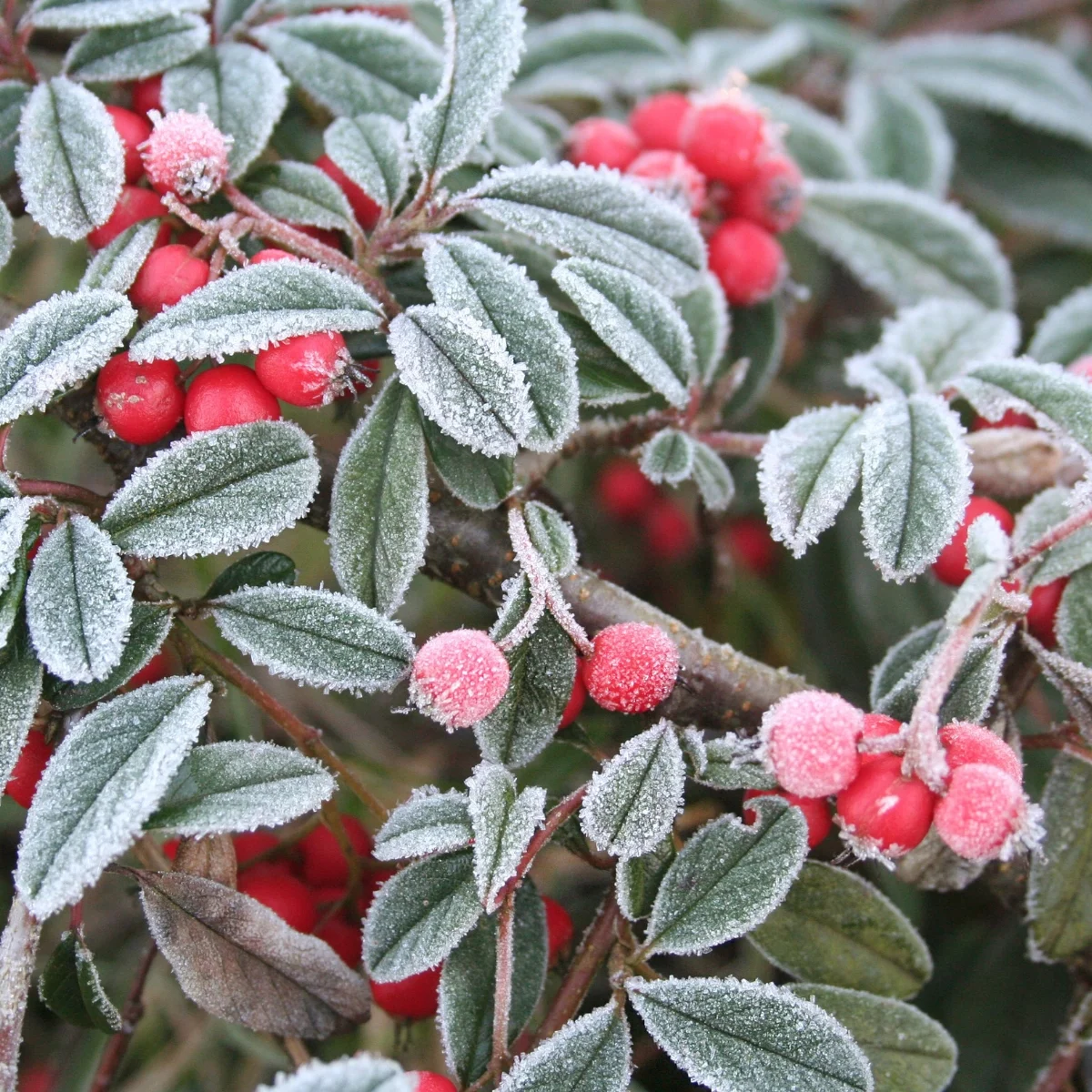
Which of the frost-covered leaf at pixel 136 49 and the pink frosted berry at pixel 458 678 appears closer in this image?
the pink frosted berry at pixel 458 678

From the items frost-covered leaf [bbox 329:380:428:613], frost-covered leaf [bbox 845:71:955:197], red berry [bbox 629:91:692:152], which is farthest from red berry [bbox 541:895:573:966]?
frost-covered leaf [bbox 845:71:955:197]

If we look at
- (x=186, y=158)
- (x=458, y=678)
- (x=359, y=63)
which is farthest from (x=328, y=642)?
(x=359, y=63)

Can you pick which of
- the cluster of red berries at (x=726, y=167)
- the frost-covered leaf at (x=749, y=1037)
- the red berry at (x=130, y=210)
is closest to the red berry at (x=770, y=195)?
the cluster of red berries at (x=726, y=167)

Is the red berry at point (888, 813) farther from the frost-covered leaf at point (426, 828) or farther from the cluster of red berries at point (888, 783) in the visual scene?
the frost-covered leaf at point (426, 828)

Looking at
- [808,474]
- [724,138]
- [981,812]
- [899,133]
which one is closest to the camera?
[981,812]

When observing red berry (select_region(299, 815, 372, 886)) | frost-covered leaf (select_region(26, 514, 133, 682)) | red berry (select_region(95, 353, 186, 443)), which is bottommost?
red berry (select_region(299, 815, 372, 886))

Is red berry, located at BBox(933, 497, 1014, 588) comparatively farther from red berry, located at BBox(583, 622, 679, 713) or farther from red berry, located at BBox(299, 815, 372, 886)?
red berry, located at BBox(299, 815, 372, 886)

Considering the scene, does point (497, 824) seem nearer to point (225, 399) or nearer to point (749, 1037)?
point (749, 1037)
